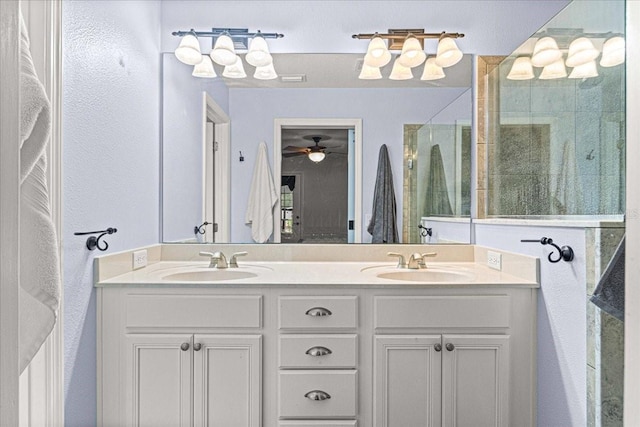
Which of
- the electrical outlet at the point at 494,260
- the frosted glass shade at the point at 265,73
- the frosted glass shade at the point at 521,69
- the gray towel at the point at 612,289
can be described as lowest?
the electrical outlet at the point at 494,260

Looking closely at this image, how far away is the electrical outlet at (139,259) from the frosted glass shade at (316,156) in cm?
93

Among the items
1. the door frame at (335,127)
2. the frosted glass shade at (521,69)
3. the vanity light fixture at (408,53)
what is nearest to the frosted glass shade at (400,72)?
the vanity light fixture at (408,53)

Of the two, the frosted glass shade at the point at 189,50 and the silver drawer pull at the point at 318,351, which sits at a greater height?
the frosted glass shade at the point at 189,50

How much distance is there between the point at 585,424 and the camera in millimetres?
1457

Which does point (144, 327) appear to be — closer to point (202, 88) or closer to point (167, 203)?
point (167, 203)

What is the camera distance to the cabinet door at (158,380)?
65.2 inches

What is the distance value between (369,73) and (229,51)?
2.36ft

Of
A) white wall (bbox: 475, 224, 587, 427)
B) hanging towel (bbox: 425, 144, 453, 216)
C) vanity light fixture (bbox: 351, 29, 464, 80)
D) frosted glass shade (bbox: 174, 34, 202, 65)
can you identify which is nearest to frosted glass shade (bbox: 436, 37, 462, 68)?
vanity light fixture (bbox: 351, 29, 464, 80)

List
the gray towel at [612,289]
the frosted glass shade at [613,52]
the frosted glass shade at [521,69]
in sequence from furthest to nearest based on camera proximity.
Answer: the frosted glass shade at [521,69], the frosted glass shade at [613,52], the gray towel at [612,289]

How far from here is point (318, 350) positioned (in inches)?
65.7

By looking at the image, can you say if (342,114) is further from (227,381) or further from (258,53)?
(227,381)

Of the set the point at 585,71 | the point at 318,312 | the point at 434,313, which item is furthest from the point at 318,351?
the point at 585,71

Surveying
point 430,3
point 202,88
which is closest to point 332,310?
point 202,88

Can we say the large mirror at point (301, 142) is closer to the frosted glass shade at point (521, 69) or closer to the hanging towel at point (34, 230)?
the frosted glass shade at point (521, 69)
